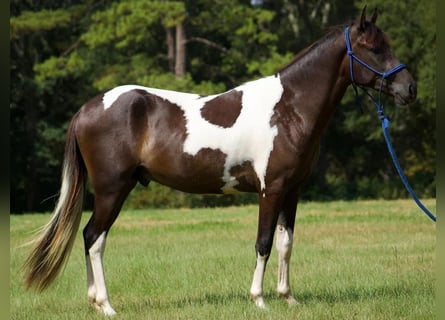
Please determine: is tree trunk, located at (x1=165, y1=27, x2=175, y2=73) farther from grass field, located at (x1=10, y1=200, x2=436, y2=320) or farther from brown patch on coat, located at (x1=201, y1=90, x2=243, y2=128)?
brown patch on coat, located at (x1=201, y1=90, x2=243, y2=128)

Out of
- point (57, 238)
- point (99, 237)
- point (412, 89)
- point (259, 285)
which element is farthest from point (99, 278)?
point (412, 89)

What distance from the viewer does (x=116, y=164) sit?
6.51m

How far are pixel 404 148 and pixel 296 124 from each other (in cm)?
2951

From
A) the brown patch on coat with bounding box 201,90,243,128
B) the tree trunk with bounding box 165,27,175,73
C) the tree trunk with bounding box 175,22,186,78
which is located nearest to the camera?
the brown patch on coat with bounding box 201,90,243,128

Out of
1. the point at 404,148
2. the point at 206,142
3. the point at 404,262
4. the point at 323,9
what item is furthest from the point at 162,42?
the point at 206,142

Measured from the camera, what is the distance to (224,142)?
639 centimetres

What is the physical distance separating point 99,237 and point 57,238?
1.21ft

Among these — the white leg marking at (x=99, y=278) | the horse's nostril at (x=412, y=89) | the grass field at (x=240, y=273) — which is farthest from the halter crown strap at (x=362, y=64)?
the white leg marking at (x=99, y=278)

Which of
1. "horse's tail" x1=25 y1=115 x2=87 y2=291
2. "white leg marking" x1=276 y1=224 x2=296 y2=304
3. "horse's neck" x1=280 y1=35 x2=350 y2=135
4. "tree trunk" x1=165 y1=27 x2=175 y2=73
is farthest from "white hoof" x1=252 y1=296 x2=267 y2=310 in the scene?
"tree trunk" x1=165 y1=27 x2=175 y2=73

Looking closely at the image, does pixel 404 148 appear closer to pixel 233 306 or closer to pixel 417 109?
pixel 417 109

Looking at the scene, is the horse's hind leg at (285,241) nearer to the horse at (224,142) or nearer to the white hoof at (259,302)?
the horse at (224,142)

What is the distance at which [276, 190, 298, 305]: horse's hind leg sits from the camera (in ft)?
21.9

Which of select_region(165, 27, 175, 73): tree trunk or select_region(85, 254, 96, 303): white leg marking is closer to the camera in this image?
select_region(85, 254, 96, 303): white leg marking

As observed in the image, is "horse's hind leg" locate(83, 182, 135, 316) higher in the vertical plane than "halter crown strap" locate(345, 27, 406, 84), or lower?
lower
